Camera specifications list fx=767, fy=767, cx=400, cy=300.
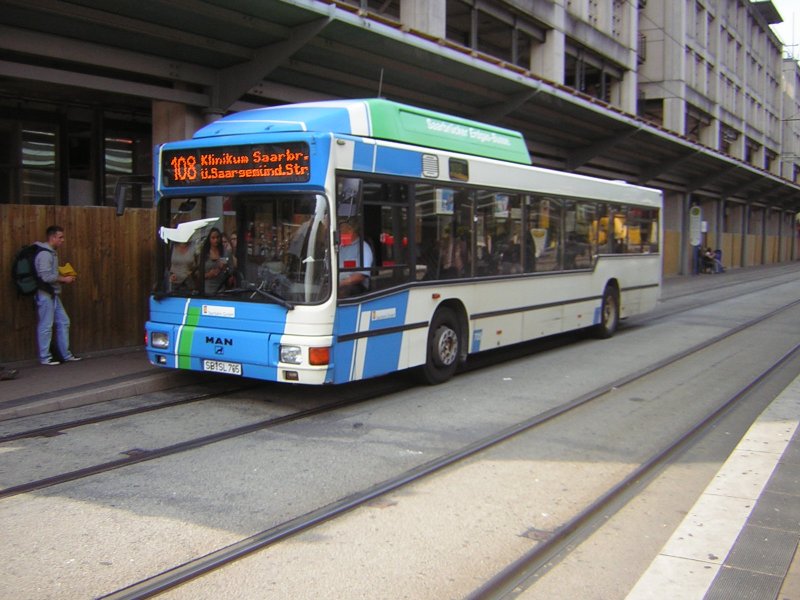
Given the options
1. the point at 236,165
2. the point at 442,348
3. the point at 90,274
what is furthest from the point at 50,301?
the point at 442,348

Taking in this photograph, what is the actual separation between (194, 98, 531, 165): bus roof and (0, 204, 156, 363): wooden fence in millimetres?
2809

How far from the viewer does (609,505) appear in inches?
210

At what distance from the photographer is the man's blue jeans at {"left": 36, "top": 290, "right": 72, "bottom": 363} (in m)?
9.42

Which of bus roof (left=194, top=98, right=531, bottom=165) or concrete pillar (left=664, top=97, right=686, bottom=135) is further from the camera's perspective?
concrete pillar (left=664, top=97, right=686, bottom=135)

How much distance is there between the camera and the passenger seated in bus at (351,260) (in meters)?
7.61

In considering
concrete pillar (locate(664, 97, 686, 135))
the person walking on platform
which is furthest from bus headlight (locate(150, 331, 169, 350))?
concrete pillar (locate(664, 97, 686, 135))

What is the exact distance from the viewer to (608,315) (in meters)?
14.3

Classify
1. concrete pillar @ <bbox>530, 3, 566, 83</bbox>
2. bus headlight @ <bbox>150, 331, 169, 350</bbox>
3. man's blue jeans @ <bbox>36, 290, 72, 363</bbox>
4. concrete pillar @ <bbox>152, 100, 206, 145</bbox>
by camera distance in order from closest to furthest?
bus headlight @ <bbox>150, 331, 169, 350</bbox> < man's blue jeans @ <bbox>36, 290, 72, 363</bbox> < concrete pillar @ <bbox>152, 100, 206, 145</bbox> < concrete pillar @ <bbox>530, 3, 566, 83</bbox>

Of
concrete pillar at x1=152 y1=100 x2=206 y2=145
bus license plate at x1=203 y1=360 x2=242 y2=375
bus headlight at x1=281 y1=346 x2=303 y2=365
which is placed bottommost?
bus license plate at x1=203 y1=360 x2=242 y2=375

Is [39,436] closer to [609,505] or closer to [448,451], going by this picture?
[448,451]

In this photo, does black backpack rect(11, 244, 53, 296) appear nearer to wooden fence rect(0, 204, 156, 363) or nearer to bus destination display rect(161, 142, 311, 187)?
wooden fence rect(0, 204, 156, 363)

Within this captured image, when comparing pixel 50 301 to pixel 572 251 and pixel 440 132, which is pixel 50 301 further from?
pixel 572 251

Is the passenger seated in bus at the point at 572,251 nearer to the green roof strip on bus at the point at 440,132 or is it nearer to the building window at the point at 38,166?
the green roof strip on bus at the point at 440,132

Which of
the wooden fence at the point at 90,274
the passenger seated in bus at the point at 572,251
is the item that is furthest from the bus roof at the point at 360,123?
the passenger seated in bus at the point at 572,251
